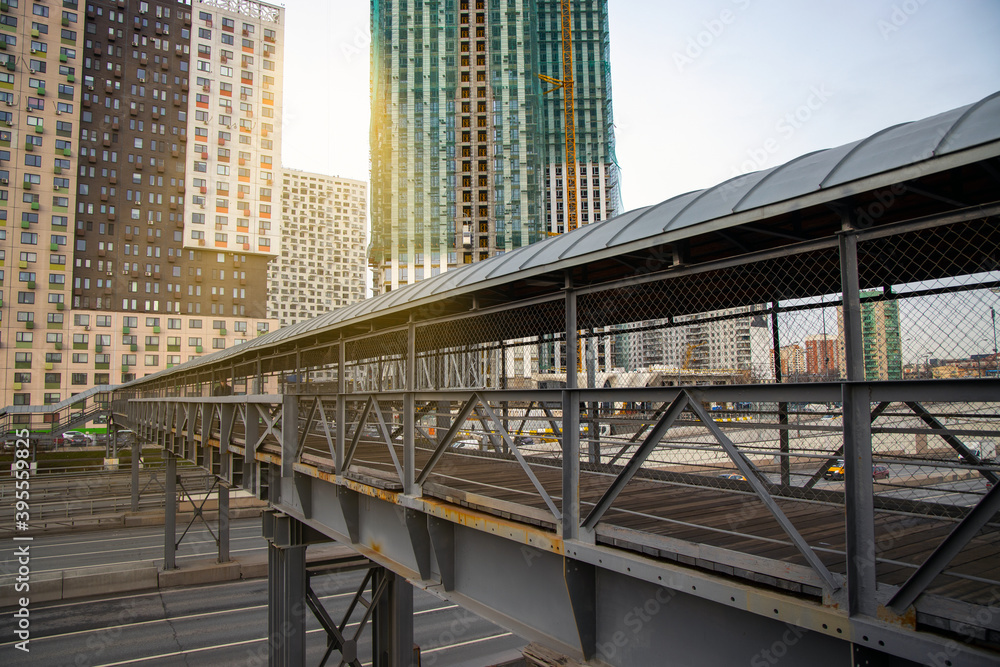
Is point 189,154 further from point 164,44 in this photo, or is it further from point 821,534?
point 821,534

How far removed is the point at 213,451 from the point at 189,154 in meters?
64.2

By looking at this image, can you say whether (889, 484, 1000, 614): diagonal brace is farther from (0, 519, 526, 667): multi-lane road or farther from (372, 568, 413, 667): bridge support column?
(0, 519, 526, 667): multi-lane road

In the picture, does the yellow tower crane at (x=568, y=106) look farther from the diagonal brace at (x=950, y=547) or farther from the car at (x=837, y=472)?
the diagonal brace at (x=950, y=547)

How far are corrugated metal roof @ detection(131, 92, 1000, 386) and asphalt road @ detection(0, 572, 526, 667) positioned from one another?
12151 mm

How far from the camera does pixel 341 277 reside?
14700 cm

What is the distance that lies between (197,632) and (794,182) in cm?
1839

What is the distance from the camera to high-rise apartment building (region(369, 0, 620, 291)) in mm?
72688

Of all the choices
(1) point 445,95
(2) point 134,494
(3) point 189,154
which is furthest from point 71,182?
(2) point 134,494

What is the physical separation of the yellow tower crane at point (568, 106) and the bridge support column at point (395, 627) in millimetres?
98712

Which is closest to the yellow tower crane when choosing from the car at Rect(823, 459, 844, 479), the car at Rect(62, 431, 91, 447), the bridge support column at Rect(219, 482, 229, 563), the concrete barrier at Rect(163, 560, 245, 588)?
the car at Rect(62, 431, 91, 447)

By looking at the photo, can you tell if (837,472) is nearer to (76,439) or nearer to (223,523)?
(223,523)

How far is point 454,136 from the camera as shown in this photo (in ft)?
246

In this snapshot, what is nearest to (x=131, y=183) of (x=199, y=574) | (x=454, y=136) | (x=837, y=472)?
(x=454, y=136)

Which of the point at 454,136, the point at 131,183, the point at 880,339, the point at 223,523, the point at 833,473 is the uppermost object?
the point at 454,136
